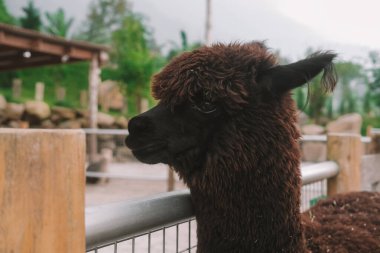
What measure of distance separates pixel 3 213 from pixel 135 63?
2424cm

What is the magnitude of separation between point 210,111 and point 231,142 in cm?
11

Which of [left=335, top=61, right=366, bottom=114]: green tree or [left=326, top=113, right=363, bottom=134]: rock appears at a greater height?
[left=335, top=61, right=366, bottom=114]: green tree

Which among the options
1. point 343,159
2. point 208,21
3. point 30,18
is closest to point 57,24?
point 30,18

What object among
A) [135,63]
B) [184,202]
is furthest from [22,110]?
[184,202]

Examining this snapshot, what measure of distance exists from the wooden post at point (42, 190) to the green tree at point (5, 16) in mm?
32213

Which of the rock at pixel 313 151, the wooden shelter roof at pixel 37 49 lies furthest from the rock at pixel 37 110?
the rock at pixel 313 151

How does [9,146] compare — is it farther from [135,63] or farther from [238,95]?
[135,63]

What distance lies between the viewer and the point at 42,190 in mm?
833

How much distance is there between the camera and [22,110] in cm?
1780

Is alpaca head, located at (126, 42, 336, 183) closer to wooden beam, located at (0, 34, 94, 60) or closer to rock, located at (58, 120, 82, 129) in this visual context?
wooden beam, located at (0, 34, 94, 60)

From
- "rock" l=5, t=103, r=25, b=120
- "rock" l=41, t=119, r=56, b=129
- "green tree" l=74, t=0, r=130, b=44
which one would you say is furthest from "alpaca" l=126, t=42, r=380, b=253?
"green tree" l=74, t=0, r=130, b=44

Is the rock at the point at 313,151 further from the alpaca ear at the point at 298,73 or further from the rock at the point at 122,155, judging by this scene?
the alpaca ear at the point at 298,73

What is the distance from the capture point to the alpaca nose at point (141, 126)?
4.29ft

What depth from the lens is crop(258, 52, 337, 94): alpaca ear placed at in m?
1.31
